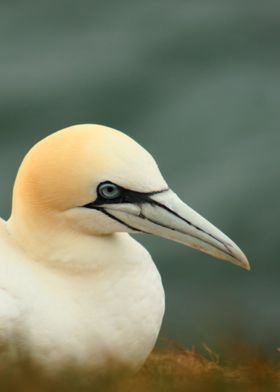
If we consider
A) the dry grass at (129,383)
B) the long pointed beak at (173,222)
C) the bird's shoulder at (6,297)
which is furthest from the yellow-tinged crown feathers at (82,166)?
the dry grass at (129,383)

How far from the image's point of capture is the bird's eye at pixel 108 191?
243 inches

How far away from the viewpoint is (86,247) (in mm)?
6355

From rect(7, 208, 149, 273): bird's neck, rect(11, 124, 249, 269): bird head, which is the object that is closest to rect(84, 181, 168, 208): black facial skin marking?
rect(11, 124, 249, 269): bird head

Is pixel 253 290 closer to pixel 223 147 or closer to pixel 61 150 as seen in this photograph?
pixel 223 147

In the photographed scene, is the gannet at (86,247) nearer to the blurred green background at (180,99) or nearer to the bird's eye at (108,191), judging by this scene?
the bird's eye at (108,191)

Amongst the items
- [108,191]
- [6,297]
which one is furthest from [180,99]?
[6,297]

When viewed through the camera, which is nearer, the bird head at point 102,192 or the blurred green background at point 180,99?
the bird head at point 102,192

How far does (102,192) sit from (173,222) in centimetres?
40

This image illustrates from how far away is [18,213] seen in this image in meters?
6.38

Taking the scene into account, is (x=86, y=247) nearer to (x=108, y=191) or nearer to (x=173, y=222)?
(x=108, y=191)

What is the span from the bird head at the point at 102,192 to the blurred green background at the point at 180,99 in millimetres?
3634

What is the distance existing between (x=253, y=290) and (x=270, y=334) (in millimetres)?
3248

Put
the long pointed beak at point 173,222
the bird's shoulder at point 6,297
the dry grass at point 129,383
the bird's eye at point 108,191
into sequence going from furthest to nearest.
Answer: the long pointed beak at point 173,222 → the bird's eye at point 108,191 → the bird's shoulder at point 6,297 → the dry grass at point 129,383

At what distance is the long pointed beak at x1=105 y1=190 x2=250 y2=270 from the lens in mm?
6273
